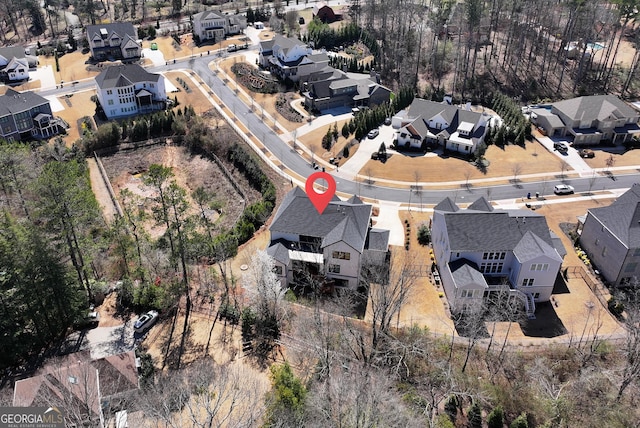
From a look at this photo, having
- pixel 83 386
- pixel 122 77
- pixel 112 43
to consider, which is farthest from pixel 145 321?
pixel 112 43

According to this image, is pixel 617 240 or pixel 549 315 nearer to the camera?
pixel 549 315

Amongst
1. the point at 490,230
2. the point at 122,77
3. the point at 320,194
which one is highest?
the point at 122,77

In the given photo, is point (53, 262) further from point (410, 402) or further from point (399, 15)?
point (399, 15)

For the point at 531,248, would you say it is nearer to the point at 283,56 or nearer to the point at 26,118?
the point at 283,56

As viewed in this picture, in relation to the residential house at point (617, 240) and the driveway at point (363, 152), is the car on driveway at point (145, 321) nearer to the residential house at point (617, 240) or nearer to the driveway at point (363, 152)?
the driveway at point (363, 152)

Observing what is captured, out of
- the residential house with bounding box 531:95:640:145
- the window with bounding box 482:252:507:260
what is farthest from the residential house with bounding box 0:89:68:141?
the residential house with bounding box 531:95:640:145
